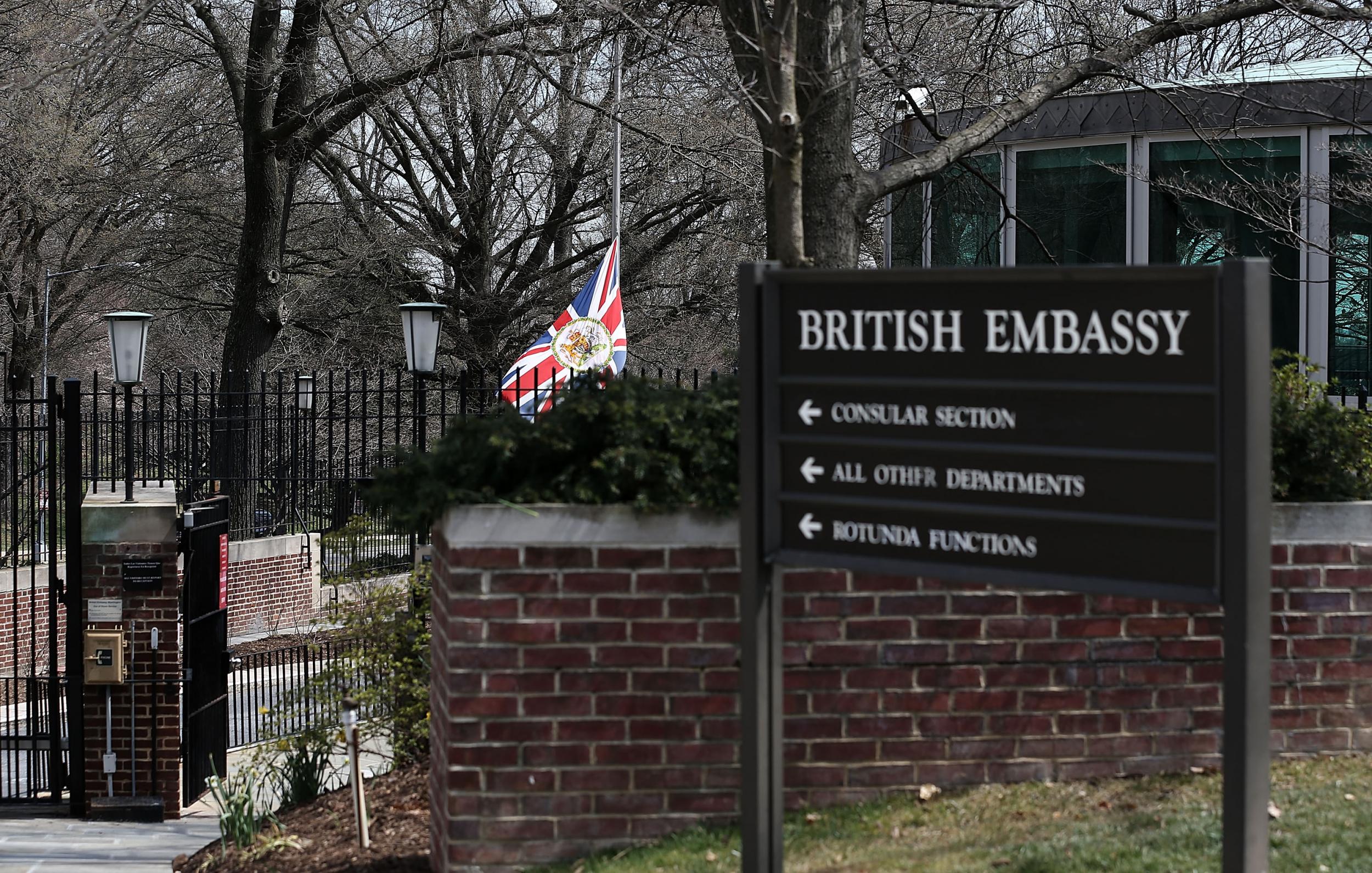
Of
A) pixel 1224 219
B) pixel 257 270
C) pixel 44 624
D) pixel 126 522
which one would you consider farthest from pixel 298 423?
pixel 1224 219

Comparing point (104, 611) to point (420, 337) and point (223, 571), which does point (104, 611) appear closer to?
point (223, 571)

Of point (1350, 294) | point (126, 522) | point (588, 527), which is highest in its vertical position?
point (1350, 294)

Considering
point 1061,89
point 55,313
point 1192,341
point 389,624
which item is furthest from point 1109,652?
point 55,313

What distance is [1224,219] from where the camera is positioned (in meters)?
16.9

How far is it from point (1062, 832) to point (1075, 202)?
1439cm

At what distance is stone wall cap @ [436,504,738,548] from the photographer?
491cm

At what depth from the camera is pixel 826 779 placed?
16.4ft

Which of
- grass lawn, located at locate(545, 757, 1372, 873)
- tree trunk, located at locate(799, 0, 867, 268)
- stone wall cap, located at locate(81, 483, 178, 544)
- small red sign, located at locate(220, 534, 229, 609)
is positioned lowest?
grass lawn, located at locate(545, 757, 1372, 873)

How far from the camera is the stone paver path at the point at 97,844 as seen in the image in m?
7.89

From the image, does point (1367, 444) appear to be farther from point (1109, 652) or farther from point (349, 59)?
point (349, 59)

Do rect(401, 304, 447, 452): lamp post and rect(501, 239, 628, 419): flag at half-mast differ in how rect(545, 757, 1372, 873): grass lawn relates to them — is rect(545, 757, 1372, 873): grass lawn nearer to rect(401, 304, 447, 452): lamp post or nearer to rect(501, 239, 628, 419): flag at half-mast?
rect(401, 304, 447, 452): lamp post

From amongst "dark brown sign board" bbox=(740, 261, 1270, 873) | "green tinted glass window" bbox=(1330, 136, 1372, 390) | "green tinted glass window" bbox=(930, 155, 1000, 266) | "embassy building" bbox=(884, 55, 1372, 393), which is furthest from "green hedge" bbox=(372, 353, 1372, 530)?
"green tinted glass window" bbox=(930, 155, 1000, 266)

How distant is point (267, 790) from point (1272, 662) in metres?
7.88

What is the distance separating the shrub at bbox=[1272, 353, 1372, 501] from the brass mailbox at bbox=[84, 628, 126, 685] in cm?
810
